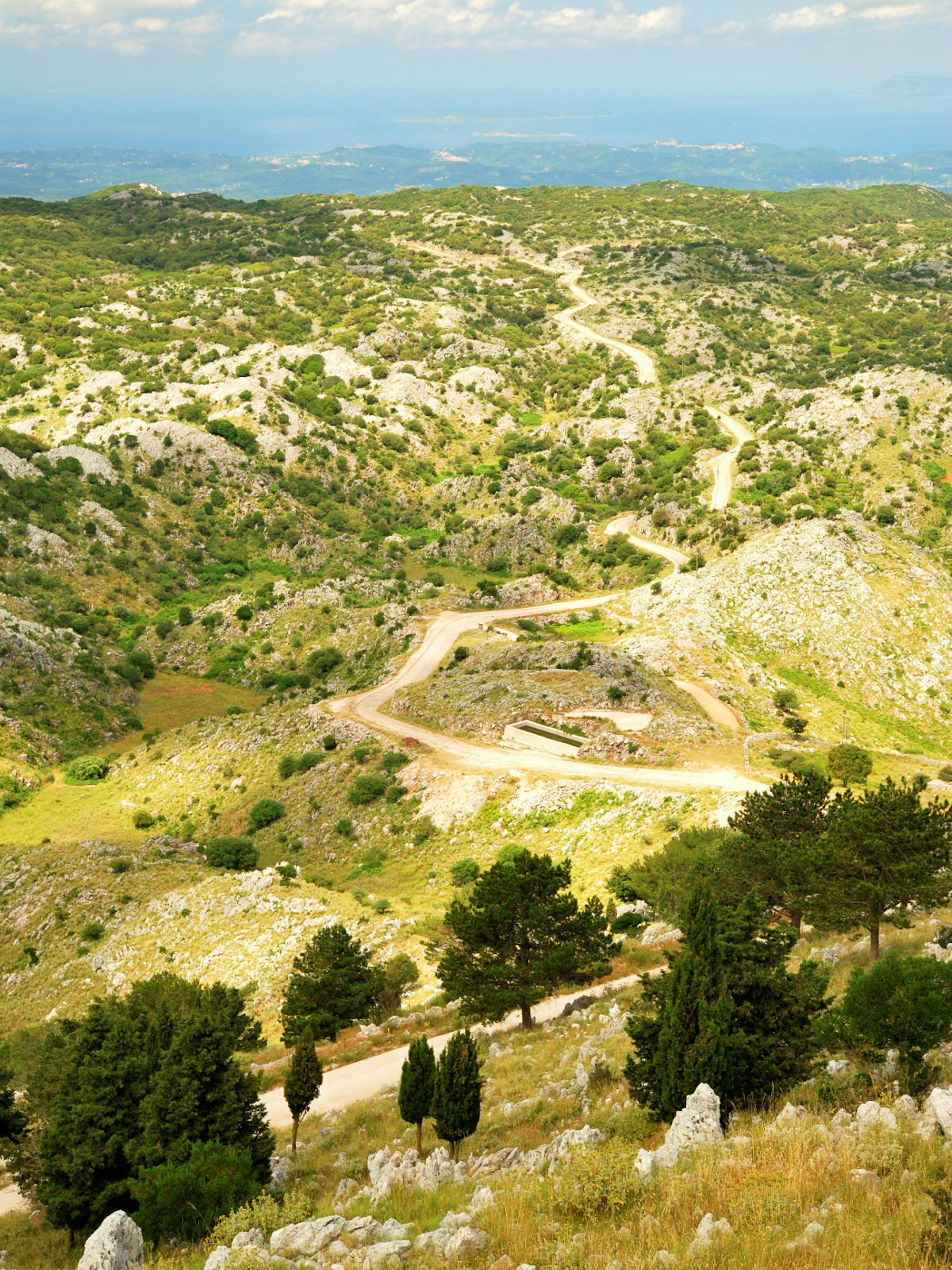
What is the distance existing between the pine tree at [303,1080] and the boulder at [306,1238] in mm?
8936

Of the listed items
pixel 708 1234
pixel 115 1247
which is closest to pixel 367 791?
pixel 115 1247

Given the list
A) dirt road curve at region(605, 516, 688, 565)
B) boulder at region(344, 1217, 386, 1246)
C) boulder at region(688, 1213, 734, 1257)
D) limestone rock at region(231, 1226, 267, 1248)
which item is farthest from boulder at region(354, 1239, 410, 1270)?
dirt road curve at region(605, 516, 688, 565)

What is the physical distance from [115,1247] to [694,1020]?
13.1 metres

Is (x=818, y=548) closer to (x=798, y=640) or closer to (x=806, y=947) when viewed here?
(x=798, y=640)

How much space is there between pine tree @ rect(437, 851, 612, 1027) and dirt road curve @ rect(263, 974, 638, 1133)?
8.78 feet

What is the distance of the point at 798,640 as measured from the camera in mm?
91375

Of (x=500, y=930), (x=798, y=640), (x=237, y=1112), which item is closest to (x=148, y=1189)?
(x=237, y=1112)

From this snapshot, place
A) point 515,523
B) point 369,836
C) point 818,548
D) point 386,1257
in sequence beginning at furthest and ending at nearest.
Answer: point 515,523
point 818,548
point 369,836
point 386,1257

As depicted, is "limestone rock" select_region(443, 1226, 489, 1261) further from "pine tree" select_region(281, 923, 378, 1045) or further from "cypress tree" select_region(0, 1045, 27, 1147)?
"cypress tree" select_region(0, 1045, 27, 1147)

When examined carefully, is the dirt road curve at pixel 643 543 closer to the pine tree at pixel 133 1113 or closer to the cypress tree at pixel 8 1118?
the pine tree at pixel 133 1113

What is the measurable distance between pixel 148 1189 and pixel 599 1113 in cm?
1146

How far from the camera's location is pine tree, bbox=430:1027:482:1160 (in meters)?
22.0

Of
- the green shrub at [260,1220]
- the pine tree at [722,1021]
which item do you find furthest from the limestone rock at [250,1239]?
the pine tree at [722,1021]

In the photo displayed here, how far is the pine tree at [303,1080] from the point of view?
87.8ft
